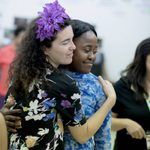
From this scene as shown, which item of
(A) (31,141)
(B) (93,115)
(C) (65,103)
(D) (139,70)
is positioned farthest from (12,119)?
(D) (139,70)

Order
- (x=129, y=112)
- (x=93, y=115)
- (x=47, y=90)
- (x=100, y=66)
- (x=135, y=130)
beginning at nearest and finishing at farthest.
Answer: (x=47, y=90), (x=93, y=115), (x=135, y=130), (x=129, y=112), (x=100, y=66)

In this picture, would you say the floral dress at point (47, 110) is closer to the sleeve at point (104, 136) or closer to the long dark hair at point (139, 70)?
the sleeve at point (104, 136)

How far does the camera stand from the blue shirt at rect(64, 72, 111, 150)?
154 centimetres

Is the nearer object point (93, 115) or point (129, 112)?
point (93, 115)

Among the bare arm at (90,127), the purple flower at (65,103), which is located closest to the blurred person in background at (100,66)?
the bare arm at (90,127)

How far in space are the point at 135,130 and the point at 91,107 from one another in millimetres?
551

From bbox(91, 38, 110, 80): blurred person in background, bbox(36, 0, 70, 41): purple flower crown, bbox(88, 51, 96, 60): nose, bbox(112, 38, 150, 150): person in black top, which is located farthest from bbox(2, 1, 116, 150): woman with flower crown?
bbox(91, 38, 110, 80): blurred person in background

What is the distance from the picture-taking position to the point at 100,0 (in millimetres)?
5625

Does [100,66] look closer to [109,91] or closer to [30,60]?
[109,91]

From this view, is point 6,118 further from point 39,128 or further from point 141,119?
point 141,119

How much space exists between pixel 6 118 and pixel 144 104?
0.99 metres

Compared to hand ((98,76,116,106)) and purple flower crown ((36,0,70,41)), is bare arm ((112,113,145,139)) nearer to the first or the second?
hand ((98,76,116,106))

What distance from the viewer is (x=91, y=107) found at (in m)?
1.58

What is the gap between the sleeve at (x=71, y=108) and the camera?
1.41 m
